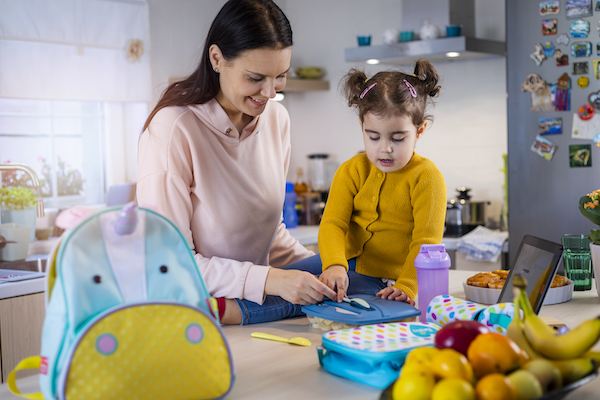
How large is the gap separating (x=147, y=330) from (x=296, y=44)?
12.0 ft

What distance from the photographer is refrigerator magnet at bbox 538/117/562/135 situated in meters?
2.65

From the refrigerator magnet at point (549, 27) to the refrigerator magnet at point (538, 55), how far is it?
6cm

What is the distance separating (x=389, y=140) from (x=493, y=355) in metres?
0.74

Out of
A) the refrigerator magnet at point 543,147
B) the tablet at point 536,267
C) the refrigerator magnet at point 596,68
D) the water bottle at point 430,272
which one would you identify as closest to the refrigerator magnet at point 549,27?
the refrigerator magnet at point 596,68

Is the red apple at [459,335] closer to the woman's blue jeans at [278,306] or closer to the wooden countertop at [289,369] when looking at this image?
the wooden countertop at [289,369]

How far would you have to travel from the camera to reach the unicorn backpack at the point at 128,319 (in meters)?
0.70

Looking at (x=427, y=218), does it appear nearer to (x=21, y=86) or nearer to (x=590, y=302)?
(x=590, y=302)

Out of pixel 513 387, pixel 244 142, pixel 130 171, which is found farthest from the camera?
pixel 130 171

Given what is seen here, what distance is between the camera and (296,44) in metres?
4.16

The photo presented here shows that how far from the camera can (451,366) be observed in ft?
2.21

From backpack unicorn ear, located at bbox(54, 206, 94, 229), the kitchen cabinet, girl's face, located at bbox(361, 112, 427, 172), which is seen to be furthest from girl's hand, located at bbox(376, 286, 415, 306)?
the kitchen cabinet

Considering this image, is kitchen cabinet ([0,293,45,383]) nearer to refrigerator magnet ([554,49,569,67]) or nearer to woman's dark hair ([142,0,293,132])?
woman's dark hair ([142,0,293,132])

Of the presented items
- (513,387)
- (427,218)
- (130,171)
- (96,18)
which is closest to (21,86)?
(96,18)

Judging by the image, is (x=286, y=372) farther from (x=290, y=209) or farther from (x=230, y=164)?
(x=290, y=209)
